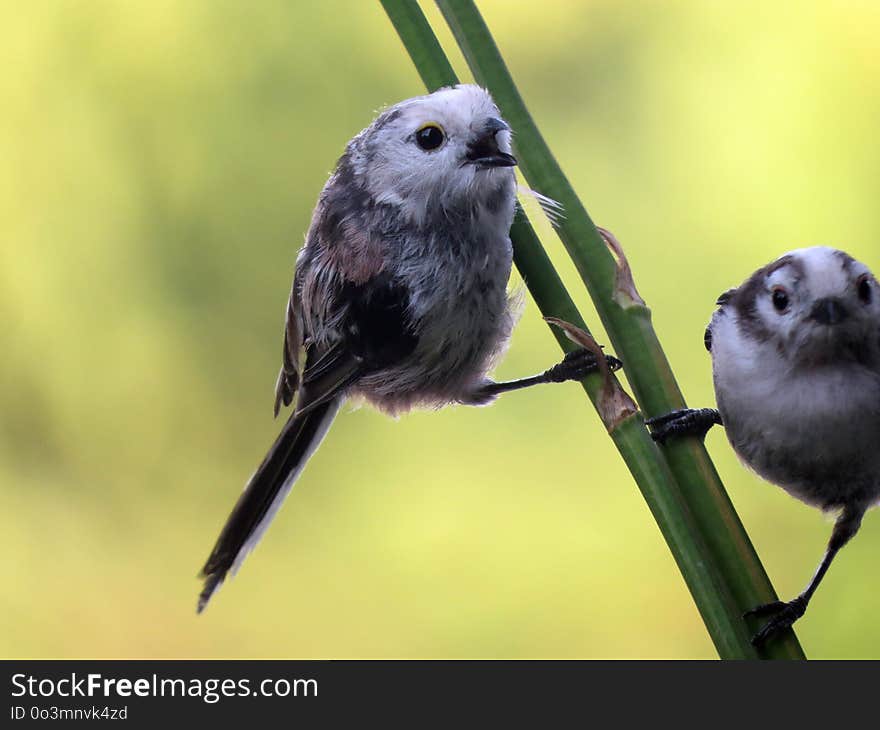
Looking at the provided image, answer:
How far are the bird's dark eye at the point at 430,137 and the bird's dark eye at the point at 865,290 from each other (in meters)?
0.46

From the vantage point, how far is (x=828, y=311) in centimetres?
102

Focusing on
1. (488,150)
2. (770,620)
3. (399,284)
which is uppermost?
(488,150)

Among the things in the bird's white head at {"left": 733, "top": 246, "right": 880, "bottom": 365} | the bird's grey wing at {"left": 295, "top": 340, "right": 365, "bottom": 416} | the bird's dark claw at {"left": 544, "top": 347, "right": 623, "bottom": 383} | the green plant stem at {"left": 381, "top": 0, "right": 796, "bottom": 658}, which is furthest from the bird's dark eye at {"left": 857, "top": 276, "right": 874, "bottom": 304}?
the bird's grey wing at {"left": 295, "top": 340, "right": 365, "bottom": 416}

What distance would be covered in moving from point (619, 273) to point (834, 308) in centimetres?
34

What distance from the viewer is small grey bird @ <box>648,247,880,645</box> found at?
3.39 ft

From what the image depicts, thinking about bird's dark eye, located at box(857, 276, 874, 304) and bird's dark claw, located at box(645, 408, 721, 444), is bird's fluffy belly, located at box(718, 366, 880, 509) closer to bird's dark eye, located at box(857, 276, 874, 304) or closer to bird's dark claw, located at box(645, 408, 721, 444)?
bird's dark eye, located at box(857, 276, 874, 304)

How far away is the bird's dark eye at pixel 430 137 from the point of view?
3.44ft

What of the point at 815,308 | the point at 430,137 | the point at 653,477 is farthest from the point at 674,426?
the point at 430,137

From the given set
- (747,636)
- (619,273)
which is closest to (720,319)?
(619,273)

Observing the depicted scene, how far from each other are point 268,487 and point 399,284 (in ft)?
0.95

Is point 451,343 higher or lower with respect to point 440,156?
lower

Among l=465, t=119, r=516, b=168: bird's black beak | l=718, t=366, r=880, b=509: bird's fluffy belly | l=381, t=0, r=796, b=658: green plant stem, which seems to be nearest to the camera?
l=381, t=0, r=796, b=658: green plant stem

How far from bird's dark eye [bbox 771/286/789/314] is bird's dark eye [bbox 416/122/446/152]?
393mm

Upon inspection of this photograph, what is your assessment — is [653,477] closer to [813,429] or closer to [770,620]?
[770,620]
